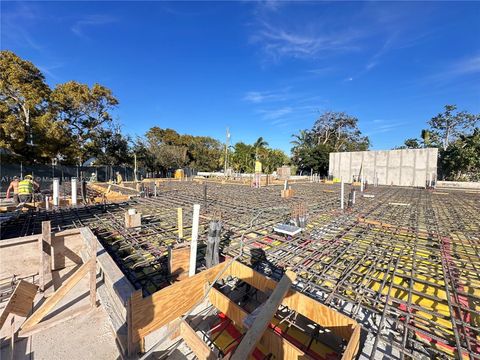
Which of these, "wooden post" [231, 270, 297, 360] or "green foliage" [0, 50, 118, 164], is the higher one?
"green foliage" [0, 50, 118, 164]

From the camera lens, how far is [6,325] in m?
3.09

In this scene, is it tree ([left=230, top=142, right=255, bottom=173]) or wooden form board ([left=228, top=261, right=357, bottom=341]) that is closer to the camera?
wooden form board ([left=228, top=261, right=357, bottom=341])

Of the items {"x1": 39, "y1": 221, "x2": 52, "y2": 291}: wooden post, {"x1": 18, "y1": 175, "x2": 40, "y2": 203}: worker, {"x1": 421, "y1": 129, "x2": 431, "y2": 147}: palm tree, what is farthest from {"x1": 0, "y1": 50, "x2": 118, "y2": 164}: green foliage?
{"x1": 421, "y1": 129, "x2": 431, "y2": 147}: palm tree

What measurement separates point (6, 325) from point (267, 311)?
4044 millimetres

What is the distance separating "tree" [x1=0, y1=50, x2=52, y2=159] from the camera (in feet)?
49.9

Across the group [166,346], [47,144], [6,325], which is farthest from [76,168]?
[166,346]

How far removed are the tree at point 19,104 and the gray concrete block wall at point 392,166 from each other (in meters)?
28.1

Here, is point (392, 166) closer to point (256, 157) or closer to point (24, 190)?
point (256, 157)

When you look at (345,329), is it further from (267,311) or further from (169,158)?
(169,158)

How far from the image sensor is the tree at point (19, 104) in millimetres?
15211

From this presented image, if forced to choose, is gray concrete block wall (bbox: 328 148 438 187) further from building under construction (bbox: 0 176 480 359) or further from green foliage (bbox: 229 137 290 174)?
building under construction (bbox: 0 176 480 359)

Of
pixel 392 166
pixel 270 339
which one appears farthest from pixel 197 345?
pixel 392 166

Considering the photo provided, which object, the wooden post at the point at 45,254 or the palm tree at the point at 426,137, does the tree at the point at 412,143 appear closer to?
the palm tree at the point at 426,137

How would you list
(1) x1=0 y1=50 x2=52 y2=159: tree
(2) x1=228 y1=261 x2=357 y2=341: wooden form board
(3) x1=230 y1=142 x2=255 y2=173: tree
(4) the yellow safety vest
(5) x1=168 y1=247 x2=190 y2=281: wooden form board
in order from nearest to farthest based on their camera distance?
(2) x1=228 y1=261 x2=357 y2=341: wooden form board, (5) x1=168 y1=247 x2=190 y2=281: wooden form board, (4) the yellow safety vest, (1) x1=0 y1=50 x2=52 y2=159: tree, (3) x1=230 y1=142 x2=255 y2=173: tree
